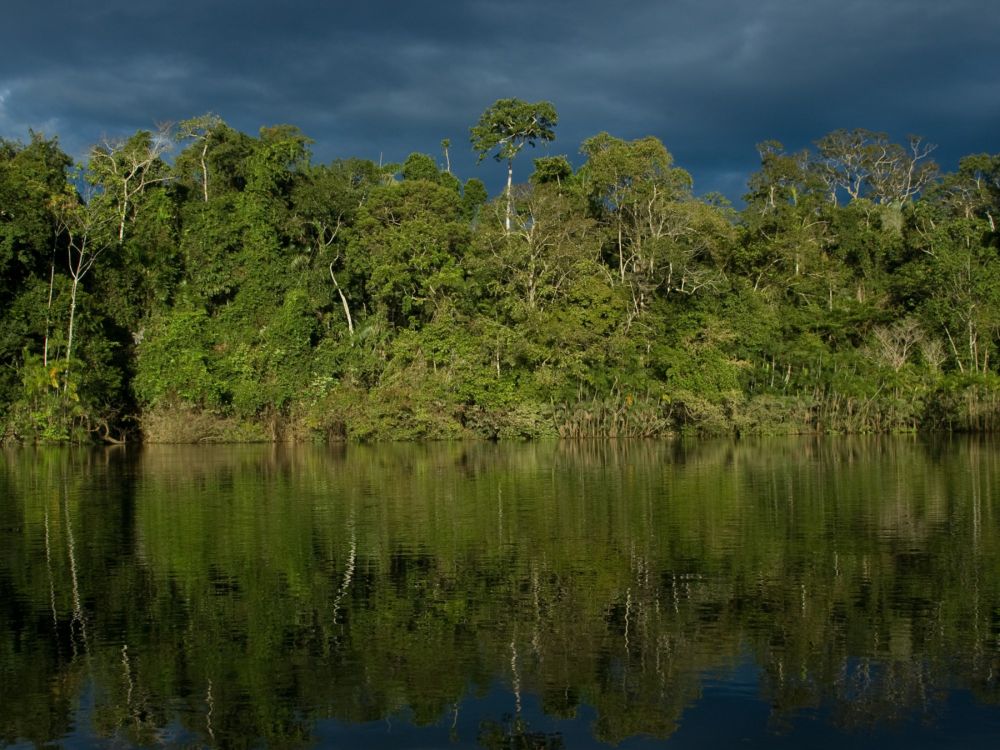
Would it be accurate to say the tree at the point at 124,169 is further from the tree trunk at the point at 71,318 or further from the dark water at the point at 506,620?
the dark water at the point at 506,620

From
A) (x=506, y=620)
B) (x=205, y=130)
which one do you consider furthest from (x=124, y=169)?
(x=506, y=620)

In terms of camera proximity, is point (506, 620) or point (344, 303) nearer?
point (506, 620)

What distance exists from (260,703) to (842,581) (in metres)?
7.73

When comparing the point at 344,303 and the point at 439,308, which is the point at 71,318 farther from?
the point at 439,308

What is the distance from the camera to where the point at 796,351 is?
50.4 metres

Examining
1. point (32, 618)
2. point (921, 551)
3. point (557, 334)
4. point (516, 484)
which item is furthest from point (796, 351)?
point (32, 618)

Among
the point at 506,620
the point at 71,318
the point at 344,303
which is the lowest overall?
the point at 506,620

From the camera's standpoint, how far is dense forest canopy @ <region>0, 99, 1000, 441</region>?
Answer: 156ft

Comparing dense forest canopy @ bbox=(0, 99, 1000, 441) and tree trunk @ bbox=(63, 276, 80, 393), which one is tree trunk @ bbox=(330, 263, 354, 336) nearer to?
dense forest canopy @ bbox=(0, 99, 1000, 441)

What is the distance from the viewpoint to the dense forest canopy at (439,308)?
47438 millimetres

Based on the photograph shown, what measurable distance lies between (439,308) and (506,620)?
3908 cm

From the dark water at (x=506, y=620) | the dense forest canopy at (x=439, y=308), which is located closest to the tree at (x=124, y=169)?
the dense forest canopy at (x=439, y=308)

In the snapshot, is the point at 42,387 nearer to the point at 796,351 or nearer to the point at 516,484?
the point at 516,484

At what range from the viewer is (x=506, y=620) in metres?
11.3
